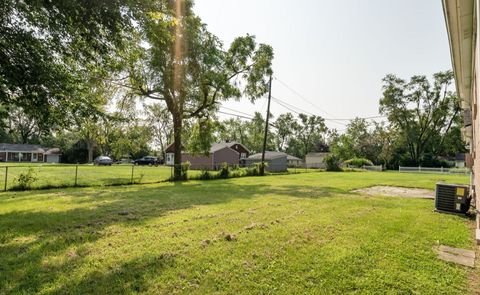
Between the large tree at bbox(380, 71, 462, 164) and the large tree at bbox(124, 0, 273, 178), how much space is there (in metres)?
31.9

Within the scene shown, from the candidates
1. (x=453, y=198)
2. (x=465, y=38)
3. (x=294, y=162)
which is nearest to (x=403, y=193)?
(x=453, y=198)

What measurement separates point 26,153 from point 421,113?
7063 centimetres

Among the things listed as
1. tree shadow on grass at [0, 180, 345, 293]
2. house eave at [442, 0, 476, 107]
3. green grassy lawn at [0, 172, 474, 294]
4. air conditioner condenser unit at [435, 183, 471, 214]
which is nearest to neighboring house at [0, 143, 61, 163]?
tree shadow on grass at [0, 180, 345, 293]

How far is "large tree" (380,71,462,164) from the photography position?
135 ft

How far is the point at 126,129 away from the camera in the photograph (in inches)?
748

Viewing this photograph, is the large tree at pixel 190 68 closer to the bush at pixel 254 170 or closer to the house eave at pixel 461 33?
the bush at pixel 254 170

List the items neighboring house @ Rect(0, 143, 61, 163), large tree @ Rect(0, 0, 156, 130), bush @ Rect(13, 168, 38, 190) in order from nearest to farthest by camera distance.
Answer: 1. large tree @ Rect(0, 0, 156, 130)
2. bush @ Rect(13, 168, 38, 190)
3. neighboring house @ Rect(0, 143, 61, 163)

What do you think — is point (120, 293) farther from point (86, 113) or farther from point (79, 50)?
point (79, 50)

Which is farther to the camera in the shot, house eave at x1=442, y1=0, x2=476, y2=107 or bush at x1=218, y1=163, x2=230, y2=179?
bush at x1=218, y1=163, x2=230, y2=179

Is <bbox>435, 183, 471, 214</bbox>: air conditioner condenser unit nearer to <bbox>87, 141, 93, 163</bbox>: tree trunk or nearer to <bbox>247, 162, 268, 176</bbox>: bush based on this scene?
<bbox>247, 162, 268, 176</bbox>: bush

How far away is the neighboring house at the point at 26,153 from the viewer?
4962 cm

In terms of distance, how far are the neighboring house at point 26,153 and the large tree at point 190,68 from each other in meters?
46.2

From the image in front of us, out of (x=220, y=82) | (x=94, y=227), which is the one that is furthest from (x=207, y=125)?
(x=94, y=227)

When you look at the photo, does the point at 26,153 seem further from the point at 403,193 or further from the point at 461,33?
the point at 461,33
